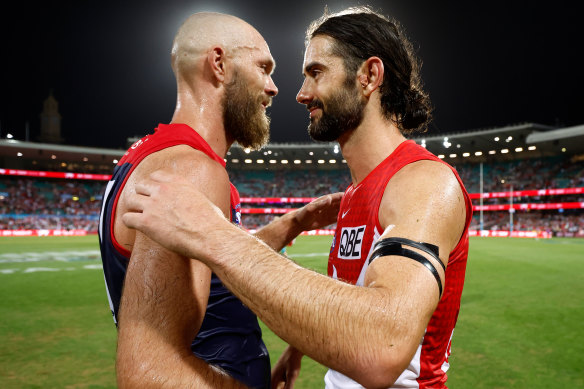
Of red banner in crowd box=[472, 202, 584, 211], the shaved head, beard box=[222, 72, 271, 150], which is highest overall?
the shaved head

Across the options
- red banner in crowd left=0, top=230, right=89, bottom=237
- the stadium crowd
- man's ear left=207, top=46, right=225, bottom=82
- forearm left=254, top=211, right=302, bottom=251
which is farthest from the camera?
the stadium crowd

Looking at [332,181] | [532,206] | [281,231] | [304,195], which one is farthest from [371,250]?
[332,181]

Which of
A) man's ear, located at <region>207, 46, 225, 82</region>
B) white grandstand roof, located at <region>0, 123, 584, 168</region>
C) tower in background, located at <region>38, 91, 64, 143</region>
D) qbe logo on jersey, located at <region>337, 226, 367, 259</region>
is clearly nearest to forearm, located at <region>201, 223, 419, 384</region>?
qbe logo on jersey, located at <region>337, 226, 367, 259</region>

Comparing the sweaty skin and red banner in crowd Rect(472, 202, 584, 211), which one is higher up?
the sweaty skin

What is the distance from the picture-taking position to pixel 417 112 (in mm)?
2719

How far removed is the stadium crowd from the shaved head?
51.5 m

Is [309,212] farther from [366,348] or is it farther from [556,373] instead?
[556,373]

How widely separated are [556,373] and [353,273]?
4.40 meters

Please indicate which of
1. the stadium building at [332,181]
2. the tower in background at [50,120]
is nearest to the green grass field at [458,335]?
the stadium building at [332,181]

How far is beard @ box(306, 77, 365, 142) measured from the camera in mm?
2410

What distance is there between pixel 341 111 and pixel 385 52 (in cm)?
51

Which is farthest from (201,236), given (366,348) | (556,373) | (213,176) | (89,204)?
(89,204)

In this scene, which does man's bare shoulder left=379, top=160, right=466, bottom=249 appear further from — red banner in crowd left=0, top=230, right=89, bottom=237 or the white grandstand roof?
red banner in crowd left=0, top=230, right=89, bottom=237

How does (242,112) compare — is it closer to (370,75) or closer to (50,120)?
(370,75)
